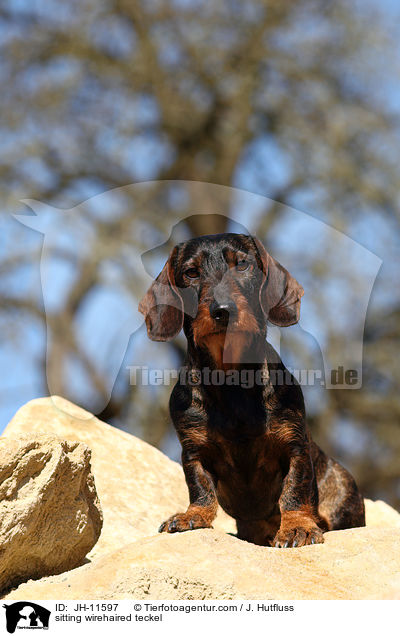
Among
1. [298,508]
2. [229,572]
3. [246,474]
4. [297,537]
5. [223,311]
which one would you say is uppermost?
[223,311]

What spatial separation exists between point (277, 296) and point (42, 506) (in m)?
2.00

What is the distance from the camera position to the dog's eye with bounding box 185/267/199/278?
5379 mm

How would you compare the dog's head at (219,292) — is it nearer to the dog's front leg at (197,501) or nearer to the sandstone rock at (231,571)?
the dog's front leg at (197,501)

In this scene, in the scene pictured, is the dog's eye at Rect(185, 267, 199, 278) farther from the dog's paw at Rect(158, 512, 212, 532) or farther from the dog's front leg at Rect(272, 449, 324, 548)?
the dog's paw at Rect(158, 512, 212, 532)

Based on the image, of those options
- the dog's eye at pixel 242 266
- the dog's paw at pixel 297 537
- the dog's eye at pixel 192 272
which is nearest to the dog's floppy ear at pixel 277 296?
the dog's eye at pixel 242 266

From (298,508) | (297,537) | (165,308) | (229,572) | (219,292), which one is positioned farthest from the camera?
(165,308)

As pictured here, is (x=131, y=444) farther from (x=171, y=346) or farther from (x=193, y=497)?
(x=171, y=346)

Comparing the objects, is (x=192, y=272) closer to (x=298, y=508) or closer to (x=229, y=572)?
(x=298, y=508)

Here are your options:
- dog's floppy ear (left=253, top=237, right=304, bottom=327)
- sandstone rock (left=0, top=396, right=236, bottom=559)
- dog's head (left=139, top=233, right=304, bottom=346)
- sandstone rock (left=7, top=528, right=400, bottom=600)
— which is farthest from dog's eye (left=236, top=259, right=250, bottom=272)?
sandstone rock (left=0, top=396, right=236, bottom=559)

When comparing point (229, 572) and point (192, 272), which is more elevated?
point (192, 272)

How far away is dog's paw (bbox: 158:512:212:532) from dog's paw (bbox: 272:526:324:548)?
48 centimetres

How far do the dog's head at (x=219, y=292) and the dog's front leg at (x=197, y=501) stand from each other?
804 millimetres

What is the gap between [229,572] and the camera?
4.32m

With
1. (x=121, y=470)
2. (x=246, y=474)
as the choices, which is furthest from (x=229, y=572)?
(x=121, y=470)
